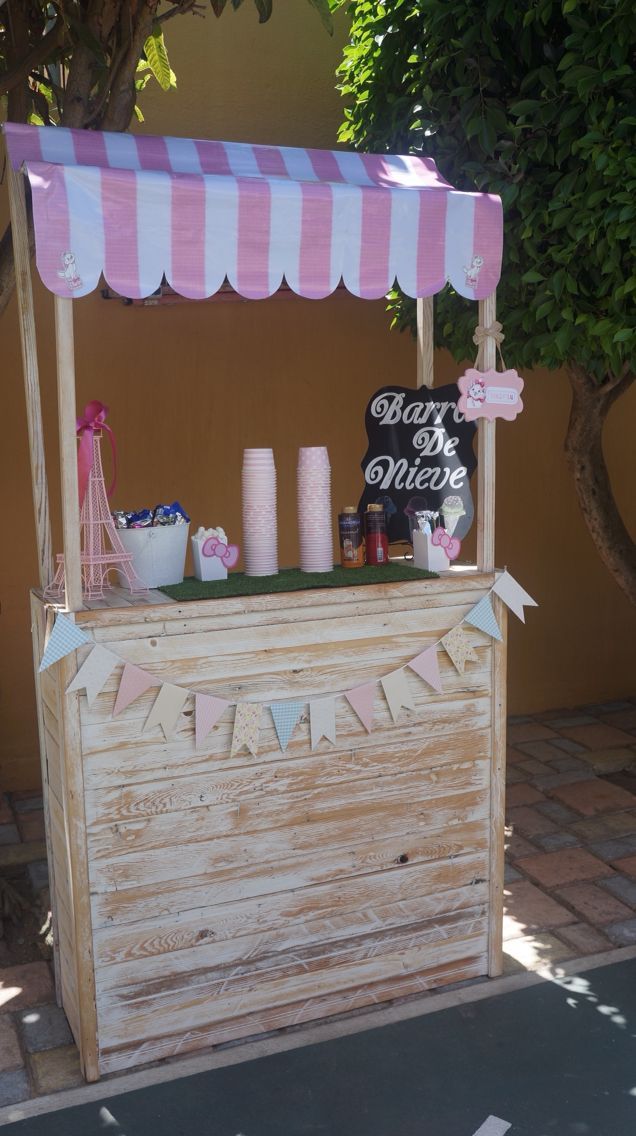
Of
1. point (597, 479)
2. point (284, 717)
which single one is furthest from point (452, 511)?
point (597, 479)

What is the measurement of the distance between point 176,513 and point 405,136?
2.04 metres

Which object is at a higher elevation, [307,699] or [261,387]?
[261,387]

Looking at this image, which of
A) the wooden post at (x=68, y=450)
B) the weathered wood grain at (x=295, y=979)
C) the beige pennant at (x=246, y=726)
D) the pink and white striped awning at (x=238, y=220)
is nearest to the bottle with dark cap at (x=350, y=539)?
the beige pennant at (x=246, y=726)

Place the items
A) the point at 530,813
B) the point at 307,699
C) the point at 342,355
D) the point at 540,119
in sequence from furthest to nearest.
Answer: the point at 342,355
the point at 530,813
the point at 540,119
the point at 307,699

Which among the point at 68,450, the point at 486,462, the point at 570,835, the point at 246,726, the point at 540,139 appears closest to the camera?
the point at 68,450

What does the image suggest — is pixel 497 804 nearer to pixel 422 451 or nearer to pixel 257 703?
pixel 257 703

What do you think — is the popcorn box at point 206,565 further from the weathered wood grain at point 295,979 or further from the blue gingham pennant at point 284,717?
the weathered wood grain at point 295,979

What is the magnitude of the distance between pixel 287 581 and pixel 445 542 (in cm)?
62

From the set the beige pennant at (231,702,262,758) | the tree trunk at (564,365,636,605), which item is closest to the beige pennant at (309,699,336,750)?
the beige pennant at (231,702,262,758)

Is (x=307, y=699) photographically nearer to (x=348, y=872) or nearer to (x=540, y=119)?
(x=348, y=872)

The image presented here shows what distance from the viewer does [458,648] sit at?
3293mm

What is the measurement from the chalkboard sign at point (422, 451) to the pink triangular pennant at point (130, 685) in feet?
3.56

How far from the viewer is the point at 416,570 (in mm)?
3377

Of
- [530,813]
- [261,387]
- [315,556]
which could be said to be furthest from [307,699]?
[261,387]
